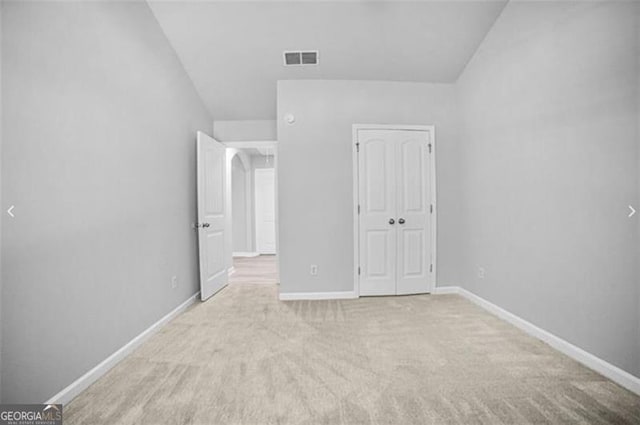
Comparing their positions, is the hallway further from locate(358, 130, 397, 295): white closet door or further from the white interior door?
locate(358, 130, 397, 295): white closet door

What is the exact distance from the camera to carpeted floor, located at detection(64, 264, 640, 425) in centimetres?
162

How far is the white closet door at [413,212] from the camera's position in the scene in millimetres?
3768

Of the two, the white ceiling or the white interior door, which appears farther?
the white interior door

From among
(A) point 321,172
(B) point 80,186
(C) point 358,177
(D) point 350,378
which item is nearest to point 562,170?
(C) point 358,177

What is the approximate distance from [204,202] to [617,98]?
12.3 ft

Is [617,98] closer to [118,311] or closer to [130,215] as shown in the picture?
[130,215]

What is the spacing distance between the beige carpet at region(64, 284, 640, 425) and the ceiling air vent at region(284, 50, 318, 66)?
2.75 metres

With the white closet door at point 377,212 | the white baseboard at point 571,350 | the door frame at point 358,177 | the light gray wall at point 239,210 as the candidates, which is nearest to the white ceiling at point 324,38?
the door frame at point 358,177

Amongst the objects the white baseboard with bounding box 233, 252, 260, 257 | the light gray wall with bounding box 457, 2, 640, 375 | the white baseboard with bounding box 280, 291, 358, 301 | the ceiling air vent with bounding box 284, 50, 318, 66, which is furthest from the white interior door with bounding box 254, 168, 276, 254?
the light gray wall with bounding box 457, 2, 640, 375

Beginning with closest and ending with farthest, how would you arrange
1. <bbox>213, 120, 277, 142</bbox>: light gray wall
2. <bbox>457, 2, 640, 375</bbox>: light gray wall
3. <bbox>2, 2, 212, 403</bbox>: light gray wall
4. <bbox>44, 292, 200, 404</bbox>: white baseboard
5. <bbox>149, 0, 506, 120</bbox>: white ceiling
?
<bbox>2, 2, 212, 403</bbox>: light gray wall, <bbox>44, 292, 200, 404</bbox>: white baseboard, <bbox>457, 2, 640, 375</bbox>: light gray wall, <bbox>149, 0, 506, 120</bbox>: white ceiling, <bbox>213, 120, 277, 142</bbox>: light gray wall

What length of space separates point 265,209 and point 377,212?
190 inches

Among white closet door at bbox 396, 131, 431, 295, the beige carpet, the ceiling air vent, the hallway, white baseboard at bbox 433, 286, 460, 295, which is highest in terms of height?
the ceiling air vent

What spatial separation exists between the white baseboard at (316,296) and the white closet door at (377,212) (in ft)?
0.61

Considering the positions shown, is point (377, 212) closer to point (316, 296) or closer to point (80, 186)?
point (316, 296)
